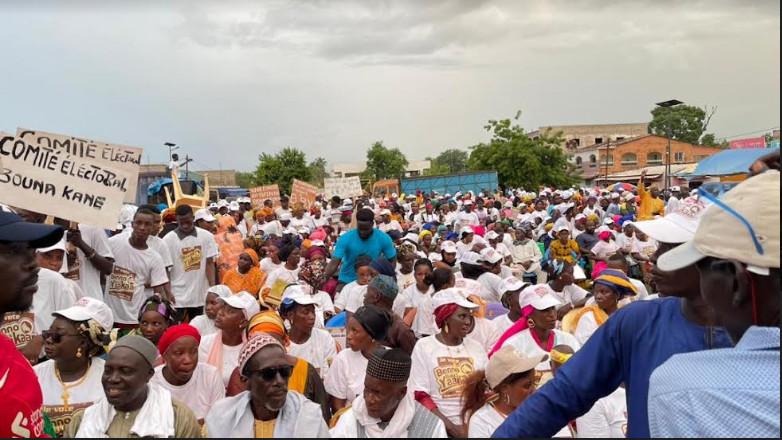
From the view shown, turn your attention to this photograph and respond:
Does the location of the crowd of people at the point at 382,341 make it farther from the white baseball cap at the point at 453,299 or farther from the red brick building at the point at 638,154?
the red brick building at the point at 638,154

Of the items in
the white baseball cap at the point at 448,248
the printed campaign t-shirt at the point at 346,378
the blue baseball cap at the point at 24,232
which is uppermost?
the blue baseball cap at the point at 24,232

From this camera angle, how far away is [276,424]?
3.22m

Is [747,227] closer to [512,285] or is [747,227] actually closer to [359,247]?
[512,285]

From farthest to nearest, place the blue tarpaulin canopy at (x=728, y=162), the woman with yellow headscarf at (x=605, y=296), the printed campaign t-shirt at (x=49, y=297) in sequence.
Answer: the blue tarpaulin canopy at (x=728, y=162), the woman with yellow headscarf at (x=605, y=296), the printed campaign t-shirt at (x=49, y=297)

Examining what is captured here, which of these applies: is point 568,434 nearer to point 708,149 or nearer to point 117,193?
point 117,193

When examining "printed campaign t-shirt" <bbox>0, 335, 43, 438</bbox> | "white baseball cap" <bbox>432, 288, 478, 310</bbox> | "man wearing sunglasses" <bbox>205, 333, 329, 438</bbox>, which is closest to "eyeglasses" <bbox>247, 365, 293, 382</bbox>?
"man wearing sunglasses" <bbox>205, 333, 329, 438</bbox>

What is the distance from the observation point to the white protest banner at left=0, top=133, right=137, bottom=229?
18.5ft

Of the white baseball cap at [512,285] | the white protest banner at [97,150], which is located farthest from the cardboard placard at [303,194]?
the white baseball cap at [512,285]

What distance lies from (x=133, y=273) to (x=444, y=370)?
11.6ft

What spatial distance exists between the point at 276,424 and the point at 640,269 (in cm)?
972

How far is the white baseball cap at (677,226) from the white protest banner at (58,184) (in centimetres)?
478

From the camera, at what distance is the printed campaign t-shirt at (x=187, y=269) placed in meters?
7.77

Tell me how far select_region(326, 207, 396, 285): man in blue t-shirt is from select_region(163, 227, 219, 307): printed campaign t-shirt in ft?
5.08

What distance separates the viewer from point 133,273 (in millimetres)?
6477
